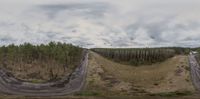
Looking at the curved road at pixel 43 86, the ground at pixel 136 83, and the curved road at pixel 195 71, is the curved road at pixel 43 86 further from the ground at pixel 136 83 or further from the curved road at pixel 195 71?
the curved road at pixel 195 71

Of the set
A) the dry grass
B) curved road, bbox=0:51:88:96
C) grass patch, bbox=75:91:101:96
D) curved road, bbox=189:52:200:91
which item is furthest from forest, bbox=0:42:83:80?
curved road, bbox=189:52:200:91

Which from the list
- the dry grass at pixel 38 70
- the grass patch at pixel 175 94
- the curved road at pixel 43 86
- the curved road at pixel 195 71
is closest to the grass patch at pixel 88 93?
the curved road at pixel 43 86

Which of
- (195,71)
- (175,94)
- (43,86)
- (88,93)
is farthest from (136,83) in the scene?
(43,86)

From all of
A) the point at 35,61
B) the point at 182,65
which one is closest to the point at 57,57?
the point at 35,61

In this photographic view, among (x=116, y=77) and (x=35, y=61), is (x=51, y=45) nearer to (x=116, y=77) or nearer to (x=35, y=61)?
A: (x=35, y=61)

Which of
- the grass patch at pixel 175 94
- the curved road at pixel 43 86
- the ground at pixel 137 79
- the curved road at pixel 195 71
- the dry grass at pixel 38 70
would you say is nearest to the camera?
the grass patch at pixel 175 94

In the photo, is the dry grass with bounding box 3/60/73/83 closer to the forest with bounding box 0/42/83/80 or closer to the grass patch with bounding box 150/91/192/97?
the forest with bounding box 0/42/83/80

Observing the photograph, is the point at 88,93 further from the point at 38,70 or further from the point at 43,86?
the point at 38,70
